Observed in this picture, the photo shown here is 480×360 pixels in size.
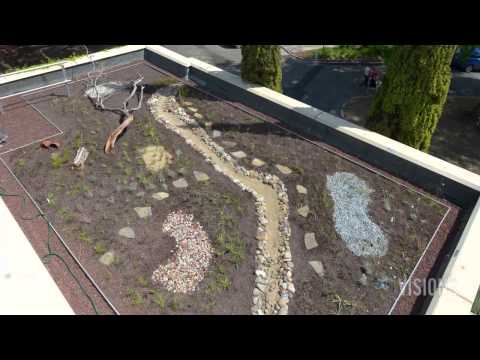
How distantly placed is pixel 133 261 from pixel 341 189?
5165 millimetres

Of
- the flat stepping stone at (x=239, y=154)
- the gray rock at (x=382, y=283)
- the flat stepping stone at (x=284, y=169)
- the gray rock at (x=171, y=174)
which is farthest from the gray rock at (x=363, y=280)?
the gray rock at (x=171, y=174)

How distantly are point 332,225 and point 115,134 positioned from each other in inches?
253

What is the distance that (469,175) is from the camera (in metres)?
8.07

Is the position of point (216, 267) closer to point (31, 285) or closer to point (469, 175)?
point (31, 285)

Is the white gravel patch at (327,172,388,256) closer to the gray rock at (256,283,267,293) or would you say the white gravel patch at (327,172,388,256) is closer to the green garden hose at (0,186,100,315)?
the gray rock at (256,283,267,293)

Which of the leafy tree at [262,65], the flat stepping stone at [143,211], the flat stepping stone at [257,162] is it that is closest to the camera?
the flat stepping stone at [143,211]

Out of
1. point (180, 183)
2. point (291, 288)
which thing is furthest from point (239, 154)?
point (291, 288)

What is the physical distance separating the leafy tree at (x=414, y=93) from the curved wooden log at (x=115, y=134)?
7.45 meters

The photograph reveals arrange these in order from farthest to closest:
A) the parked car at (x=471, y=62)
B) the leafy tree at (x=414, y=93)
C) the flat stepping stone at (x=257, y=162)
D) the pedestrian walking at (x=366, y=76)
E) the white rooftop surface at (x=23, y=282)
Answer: the parked car at (x=471, y=62) < the pedestrian walking at (x=366, y=76) < the flat stepping stone at (x=257, y=162) < the leafy tree at (x=414, y=93) < the white rooftop surface at (x=23, y=282)

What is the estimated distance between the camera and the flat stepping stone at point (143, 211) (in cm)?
750

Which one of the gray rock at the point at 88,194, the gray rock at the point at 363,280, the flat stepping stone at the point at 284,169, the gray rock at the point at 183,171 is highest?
the flat stepping stone at the point at 284,169

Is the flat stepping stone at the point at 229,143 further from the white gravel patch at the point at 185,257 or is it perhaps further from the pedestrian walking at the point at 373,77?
the pedestrian walking at the point at 373,77

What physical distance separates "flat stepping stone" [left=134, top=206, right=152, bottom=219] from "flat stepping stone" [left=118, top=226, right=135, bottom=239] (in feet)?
1.36

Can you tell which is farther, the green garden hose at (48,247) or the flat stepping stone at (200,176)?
the flat stepping stone at (200,176)
